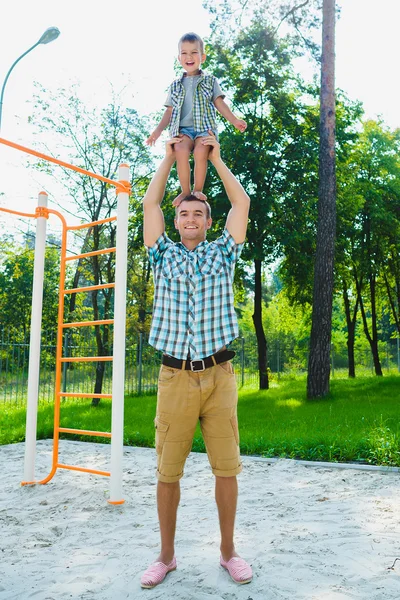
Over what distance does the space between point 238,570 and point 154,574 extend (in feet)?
1.40

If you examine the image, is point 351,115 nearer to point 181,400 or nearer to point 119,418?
point 119,418

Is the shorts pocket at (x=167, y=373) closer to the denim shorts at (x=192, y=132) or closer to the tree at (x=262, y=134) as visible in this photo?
the denim shorts at (x=192, y=132)

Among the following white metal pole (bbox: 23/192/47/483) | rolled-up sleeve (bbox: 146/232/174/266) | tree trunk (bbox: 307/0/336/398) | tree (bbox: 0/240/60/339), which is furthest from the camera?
tree (bbox: 0/240/60/339)

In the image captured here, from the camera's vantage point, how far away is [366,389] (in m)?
13.6

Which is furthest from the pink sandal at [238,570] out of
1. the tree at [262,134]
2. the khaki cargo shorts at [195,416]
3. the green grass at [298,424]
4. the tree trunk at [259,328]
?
the tree trunk at [259,328]

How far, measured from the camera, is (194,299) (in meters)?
2.69

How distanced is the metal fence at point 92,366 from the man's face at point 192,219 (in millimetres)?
10611

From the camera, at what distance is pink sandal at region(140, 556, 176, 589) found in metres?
2.72

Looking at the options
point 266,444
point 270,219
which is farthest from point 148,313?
point 266,444

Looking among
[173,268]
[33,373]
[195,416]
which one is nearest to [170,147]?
[173,268]

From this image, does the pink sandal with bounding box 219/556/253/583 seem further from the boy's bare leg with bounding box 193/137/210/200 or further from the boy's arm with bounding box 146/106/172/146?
the boy's arm with bounding box 146/106/172/146

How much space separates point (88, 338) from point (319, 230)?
8.50 m

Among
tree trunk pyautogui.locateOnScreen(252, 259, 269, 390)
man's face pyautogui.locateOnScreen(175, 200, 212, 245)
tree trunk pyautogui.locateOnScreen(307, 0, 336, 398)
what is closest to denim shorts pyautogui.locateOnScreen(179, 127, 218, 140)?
man's face pyautogui.locateOnScreen(175, 200, 212, 245)

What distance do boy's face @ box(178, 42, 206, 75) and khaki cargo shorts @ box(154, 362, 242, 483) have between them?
1.85 metres
